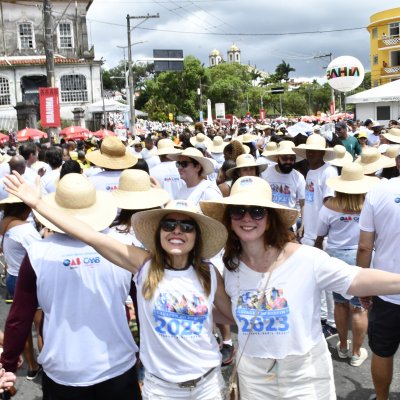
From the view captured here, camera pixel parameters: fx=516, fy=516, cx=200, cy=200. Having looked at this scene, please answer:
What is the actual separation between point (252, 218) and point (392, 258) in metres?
1.34

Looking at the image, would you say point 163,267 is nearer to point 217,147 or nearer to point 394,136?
point 394,136

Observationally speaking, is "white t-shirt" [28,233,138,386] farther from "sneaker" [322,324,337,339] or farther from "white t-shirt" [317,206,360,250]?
"sneaker" [322,324,337,339]

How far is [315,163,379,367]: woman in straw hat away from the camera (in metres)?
4.46

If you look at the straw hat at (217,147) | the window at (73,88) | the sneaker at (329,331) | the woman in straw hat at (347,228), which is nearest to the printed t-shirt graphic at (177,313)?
the woman in straw hat at (347,228)

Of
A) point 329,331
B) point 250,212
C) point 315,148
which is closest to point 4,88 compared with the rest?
point 315,148

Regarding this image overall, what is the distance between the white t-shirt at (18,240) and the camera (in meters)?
4.47

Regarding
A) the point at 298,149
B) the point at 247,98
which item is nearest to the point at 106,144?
the point at 298,149

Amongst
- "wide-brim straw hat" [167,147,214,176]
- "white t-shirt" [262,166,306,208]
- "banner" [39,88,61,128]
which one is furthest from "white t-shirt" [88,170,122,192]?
"banner" [39,88,61,128]

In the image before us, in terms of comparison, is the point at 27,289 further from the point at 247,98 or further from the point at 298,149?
the point at 247,98

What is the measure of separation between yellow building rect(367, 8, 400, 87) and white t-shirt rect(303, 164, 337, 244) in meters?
53.4

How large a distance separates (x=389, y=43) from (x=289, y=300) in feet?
193

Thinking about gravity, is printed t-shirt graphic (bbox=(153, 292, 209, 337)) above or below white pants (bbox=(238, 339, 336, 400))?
above

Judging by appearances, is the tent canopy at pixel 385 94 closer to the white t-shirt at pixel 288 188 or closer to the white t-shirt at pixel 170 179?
the white t-shirt at pixel 288 188

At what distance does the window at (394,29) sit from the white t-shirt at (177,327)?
59.7 metres
